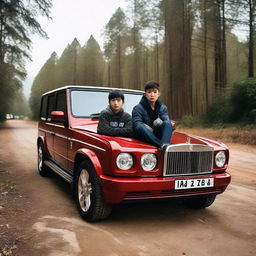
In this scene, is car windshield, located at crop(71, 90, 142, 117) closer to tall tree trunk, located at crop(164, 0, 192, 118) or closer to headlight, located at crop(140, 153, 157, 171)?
headlight, located at crop(140, 153, 157, 171)

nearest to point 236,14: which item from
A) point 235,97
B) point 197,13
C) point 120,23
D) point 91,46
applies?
point 197,13

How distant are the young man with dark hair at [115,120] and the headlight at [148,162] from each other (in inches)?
25.9

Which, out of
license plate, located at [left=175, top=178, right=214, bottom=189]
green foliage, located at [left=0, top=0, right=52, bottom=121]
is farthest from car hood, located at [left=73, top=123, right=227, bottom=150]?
green foliage, located at [left=0, top=0, right=52, bottom=121]

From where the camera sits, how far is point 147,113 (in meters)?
4.09

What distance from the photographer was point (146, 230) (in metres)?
3.35

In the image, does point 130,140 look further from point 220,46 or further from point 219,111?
point 220,46

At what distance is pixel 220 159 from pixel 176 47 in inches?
874

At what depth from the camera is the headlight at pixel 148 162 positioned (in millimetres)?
3246

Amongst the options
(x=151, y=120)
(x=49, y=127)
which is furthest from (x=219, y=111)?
(x=151, y=120)

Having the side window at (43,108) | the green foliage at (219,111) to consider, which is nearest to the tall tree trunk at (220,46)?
the green foliage at (219,111)

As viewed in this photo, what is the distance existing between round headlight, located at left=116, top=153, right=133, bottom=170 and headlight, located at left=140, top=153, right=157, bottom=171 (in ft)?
0.46

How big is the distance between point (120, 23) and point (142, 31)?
6014 mm

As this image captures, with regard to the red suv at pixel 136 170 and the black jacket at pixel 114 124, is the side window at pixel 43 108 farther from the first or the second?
the black jacket at pixel 114 124

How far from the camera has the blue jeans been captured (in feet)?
11.2
